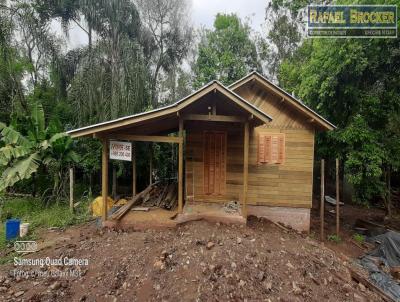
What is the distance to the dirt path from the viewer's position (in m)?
3.91

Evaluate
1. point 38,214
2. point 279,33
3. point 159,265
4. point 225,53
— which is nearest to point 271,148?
point 159,265

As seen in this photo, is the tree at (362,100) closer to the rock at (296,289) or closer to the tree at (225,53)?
the rock at (296,289)

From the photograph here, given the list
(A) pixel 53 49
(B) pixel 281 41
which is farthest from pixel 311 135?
(B) pixel 281 41

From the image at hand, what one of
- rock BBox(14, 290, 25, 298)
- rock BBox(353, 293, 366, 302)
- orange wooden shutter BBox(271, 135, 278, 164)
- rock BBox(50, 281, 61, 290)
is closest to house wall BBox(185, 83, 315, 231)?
orange wooden shutter BBox(271, 135, 278, 164)

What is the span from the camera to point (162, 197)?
26.9ft

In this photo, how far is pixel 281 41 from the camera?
2111 centimetres

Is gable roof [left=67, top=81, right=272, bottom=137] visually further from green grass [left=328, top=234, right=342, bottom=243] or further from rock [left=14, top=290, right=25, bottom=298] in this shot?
green grass [left=328, top=234, right=342, bottom=243]

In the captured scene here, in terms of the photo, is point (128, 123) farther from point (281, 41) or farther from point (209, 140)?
point (281, 41)

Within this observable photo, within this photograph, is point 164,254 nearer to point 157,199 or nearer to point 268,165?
point 157,199

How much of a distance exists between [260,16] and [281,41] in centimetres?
349

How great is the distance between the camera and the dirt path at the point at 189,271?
3908 millimetres

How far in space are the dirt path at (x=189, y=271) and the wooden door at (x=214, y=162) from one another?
2387 millimetres

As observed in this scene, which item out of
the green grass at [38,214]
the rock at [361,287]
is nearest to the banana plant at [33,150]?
the green grass at [38,214]

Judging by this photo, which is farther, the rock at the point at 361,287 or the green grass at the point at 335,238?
the green grass at the point at 335,238
